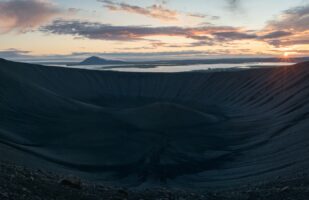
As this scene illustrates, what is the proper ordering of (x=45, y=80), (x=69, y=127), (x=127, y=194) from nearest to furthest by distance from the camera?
(x=127, y=194), (x=69, y=127), (x=45, y=80)

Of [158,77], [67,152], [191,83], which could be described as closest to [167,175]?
[67,152]

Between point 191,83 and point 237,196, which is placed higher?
point 191,83

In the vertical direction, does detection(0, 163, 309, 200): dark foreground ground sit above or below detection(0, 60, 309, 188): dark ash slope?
below

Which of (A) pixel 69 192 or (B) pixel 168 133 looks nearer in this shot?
(A) pixel 69 192

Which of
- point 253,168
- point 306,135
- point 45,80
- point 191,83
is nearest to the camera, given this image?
point 253,168

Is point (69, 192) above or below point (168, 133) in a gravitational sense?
below

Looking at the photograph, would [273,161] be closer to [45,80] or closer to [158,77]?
[45,80]

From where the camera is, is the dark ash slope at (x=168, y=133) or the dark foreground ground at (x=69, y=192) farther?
the dark ash slope at (x=168, y=133)

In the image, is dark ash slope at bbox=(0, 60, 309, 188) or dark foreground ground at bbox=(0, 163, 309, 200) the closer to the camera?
dark foreground ground at bbox=(0, 163, 309, 200)
